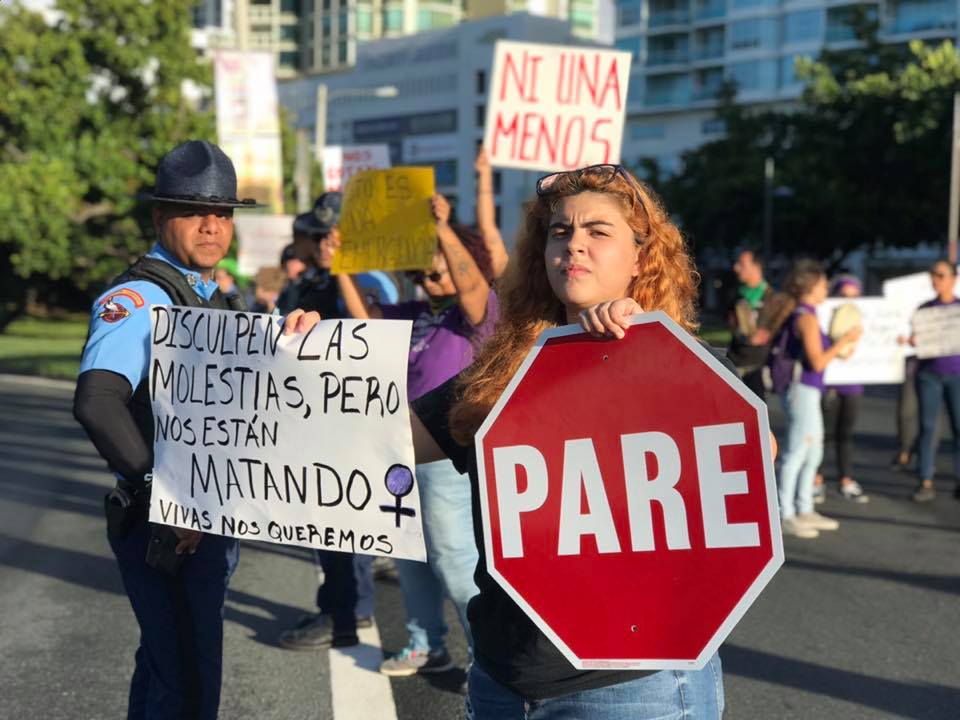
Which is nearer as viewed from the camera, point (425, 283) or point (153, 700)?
point (153, 700)

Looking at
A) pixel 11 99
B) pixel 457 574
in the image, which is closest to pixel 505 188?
pixel 11 99

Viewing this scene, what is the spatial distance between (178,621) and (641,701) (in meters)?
1.53

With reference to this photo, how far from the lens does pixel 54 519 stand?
30.8ft

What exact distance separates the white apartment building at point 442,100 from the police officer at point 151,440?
9973 cm

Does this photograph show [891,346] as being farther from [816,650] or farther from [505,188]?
[505,188]

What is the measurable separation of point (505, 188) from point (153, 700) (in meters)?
104

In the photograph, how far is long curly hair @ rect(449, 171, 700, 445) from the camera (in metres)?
2.63

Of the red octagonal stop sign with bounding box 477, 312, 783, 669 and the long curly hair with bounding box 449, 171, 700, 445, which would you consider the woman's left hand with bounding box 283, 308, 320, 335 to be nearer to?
the long curly hair with bounding box 449, 171, 700, 445

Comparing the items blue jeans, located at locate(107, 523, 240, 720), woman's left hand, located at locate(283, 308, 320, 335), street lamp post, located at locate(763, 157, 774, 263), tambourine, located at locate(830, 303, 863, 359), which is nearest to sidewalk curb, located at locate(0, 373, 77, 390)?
tambourine, located at locate(830, 303, 863, 359)

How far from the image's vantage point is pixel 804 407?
9109 mm

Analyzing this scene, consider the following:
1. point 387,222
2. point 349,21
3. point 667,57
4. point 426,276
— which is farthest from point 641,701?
point 349,21

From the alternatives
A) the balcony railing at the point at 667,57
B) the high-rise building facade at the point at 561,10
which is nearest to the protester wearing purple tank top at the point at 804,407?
the balcony railing at the point at 667,57

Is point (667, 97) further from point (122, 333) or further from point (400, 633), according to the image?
point (122, 333)

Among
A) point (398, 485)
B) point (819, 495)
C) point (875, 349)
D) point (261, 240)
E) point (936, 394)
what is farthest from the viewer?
point (261, 240)
